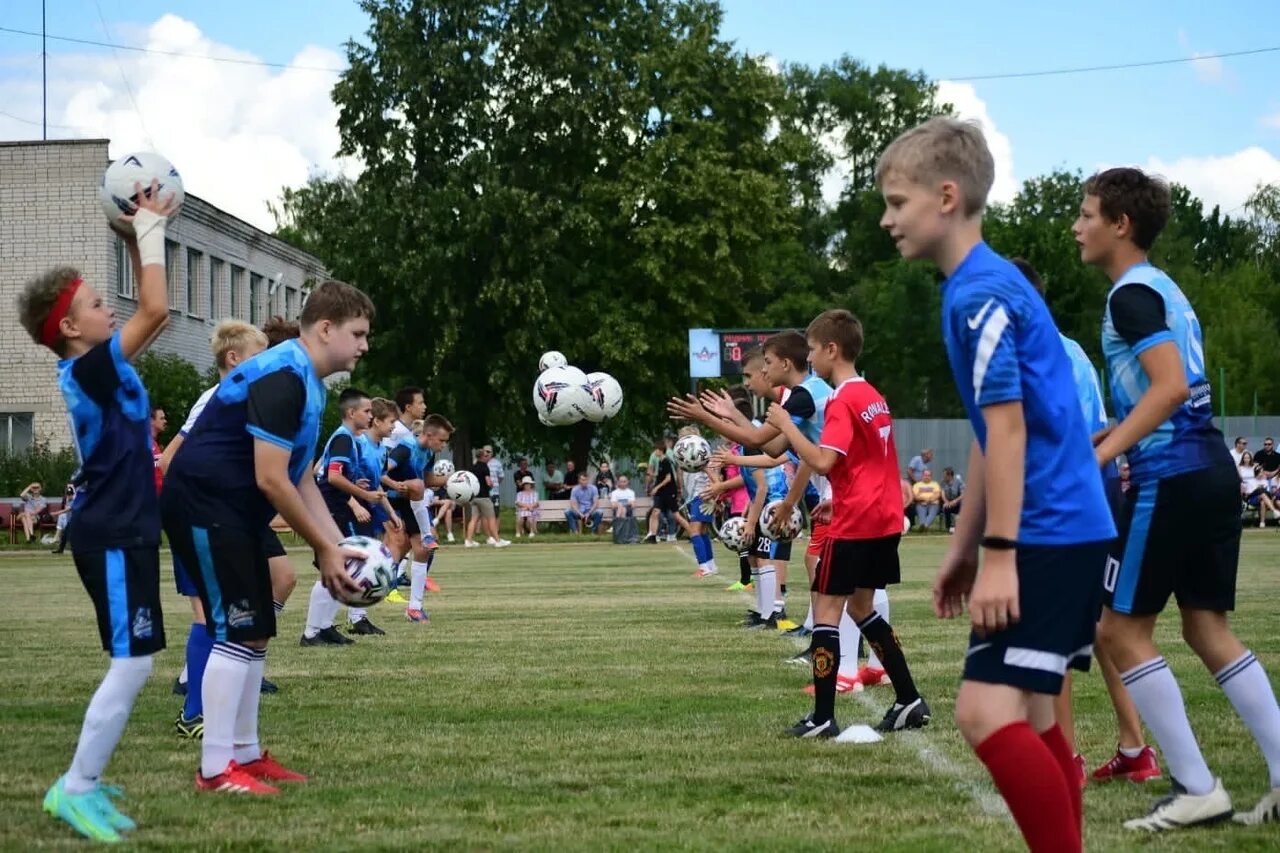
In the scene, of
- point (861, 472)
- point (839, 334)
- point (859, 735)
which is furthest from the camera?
point (839, 334)

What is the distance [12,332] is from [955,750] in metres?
40.2

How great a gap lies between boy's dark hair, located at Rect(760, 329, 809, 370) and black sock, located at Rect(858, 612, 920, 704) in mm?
1856

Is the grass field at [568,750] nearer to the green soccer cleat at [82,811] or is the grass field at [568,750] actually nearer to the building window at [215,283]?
the green soccer cleat at [82,811]

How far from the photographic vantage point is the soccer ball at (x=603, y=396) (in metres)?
25.1

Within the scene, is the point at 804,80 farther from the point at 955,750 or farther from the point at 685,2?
the point at 955,750

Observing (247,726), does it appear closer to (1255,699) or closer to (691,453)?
(1255,699)

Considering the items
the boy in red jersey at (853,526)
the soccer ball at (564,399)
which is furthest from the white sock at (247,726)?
the soccer ball at (564,399)

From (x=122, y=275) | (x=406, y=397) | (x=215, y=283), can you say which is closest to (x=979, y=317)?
(x=406, y=397)

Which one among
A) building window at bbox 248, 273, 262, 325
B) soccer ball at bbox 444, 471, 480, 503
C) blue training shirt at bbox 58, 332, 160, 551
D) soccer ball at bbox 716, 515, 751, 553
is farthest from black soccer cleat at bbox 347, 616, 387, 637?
building window at bbox 248, 273, 262, 325

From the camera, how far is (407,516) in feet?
51.7

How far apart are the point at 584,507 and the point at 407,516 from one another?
74.7 ft

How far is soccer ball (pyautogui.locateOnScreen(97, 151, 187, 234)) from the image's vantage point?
6.28 metres

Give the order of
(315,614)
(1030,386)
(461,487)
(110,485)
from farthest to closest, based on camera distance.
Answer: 1. (461,487)
2. (315,614)
3. (110,485)
4. (1030,386)

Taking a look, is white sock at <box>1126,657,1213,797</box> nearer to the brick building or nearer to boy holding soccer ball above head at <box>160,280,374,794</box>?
boy holding soccer ball above head at <box>160,280,374,794</box>
